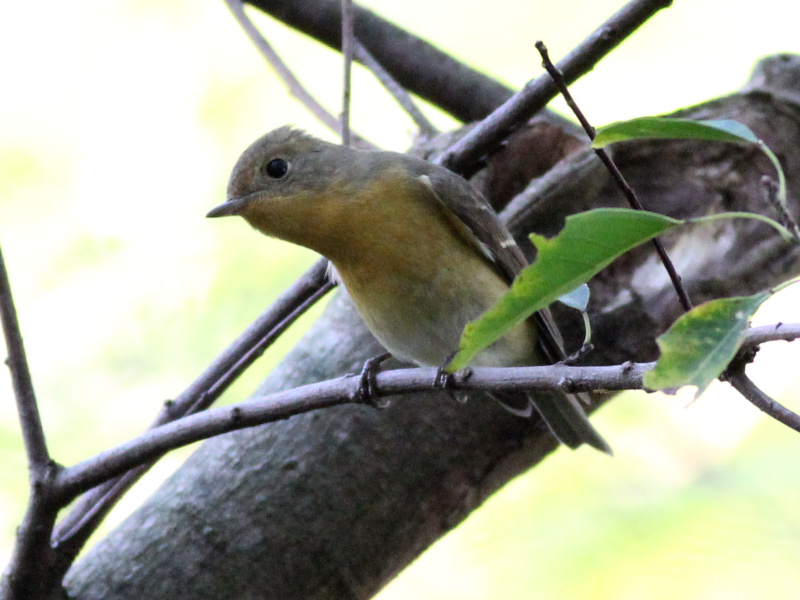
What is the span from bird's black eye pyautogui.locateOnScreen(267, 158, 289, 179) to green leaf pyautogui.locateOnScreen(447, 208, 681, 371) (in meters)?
2.09

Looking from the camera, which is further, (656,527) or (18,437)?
(18,437)

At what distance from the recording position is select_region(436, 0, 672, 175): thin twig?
113 inches

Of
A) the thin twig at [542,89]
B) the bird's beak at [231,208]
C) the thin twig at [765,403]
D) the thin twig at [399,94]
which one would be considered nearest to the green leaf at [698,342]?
the thin twig at [765,403]

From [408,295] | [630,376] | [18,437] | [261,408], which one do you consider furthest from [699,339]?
[18,437]

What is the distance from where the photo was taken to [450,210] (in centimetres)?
379

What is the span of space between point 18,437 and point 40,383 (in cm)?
35

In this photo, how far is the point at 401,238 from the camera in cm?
363

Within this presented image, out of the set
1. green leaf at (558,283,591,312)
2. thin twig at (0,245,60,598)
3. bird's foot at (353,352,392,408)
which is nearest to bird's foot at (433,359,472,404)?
bird's foot at (353,352,392,408)

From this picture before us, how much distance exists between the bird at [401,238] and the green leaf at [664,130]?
165cm

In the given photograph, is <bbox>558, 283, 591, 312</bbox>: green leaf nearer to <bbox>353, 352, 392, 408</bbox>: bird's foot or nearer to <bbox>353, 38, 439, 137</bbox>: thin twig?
<bbox>353, 352, 392, 408</bbox>: bird's foot

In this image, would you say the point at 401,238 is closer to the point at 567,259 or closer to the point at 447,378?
the point at 447,378

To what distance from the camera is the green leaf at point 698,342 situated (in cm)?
165

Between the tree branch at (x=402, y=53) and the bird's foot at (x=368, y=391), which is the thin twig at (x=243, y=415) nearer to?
the bird's foot at (x=368, y=391)

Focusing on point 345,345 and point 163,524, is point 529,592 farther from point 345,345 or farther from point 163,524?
point 163,524
